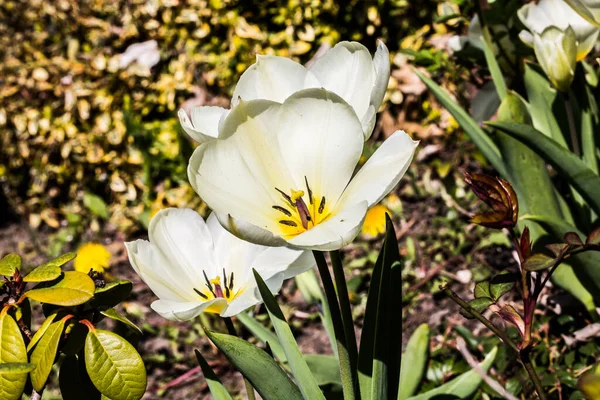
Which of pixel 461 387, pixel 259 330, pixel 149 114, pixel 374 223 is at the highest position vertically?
pixel 259 330

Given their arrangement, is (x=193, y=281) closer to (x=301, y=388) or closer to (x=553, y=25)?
(x=301, y=388)

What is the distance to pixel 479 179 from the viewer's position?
879 millimetres

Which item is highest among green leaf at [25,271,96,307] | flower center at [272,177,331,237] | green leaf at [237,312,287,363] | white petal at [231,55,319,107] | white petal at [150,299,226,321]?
white petal at [231,55,319,107]

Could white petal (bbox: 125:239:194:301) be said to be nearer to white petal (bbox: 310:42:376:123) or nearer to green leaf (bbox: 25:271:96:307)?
green leaf (bbox: 25:271:96:307)

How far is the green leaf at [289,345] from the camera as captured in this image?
99 cm

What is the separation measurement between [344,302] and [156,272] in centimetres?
31

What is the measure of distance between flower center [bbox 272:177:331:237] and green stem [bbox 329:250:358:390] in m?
0.06

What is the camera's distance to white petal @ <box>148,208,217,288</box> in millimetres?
1100

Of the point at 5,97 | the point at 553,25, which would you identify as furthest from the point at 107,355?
the point at 5,97

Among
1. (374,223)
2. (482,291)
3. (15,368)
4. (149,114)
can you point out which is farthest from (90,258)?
(482,291)

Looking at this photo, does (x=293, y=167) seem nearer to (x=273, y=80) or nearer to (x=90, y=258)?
(x=273, y=80)

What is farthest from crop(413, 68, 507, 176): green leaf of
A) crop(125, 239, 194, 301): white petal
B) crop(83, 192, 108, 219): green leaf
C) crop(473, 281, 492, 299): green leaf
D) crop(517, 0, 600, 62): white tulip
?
crop(83, 192, 108, 219): green leaf

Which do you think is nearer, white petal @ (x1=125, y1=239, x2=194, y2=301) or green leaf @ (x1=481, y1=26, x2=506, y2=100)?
white petal @ (x1=125, y1=239, x2=194, y2=301)

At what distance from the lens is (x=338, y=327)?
100 centimetres
